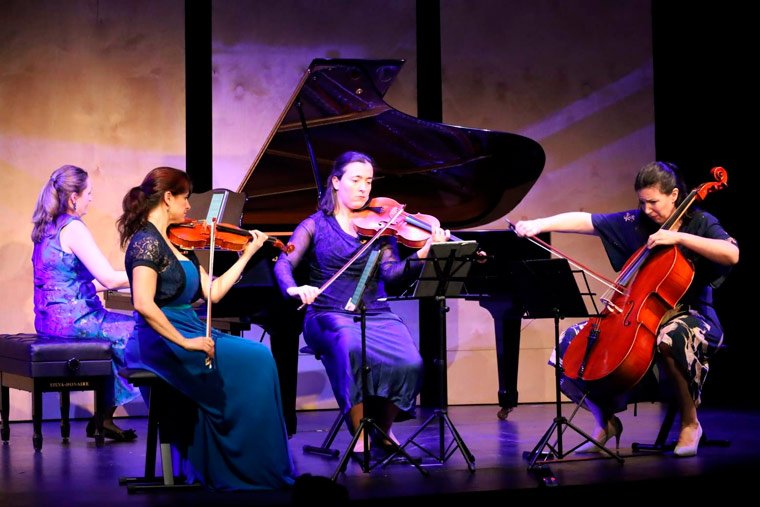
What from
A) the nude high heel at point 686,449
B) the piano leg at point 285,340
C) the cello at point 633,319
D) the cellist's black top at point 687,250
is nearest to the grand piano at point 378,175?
the piano leg at point 285,340

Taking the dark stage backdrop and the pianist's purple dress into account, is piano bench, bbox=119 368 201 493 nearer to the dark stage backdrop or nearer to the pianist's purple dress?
the pianist's purple dress

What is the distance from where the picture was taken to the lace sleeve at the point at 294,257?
443cm

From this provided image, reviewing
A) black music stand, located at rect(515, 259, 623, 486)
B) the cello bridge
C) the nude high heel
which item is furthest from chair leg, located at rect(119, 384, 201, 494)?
the nude high heel

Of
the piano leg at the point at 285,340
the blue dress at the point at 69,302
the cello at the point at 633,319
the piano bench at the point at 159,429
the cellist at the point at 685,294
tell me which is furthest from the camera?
the blue dress at the point at 69,302

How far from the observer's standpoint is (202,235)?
3980 millimetres

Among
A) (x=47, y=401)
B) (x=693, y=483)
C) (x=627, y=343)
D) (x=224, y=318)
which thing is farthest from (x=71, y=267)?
(x=693, y=483)

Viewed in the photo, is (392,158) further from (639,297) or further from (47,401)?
(47,401)

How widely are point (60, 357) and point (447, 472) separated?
2132mm

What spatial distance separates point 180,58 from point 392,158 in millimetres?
1797

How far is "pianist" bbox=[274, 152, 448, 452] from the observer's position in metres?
4.29

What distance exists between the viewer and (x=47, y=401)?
20.2 feet

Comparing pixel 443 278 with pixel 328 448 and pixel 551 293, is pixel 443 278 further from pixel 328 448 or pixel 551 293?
pixel 328 448

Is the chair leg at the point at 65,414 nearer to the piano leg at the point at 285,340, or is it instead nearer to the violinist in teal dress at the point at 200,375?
the piano leg at the point at 285,340

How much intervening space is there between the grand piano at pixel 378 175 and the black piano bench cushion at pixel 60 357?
679mm
